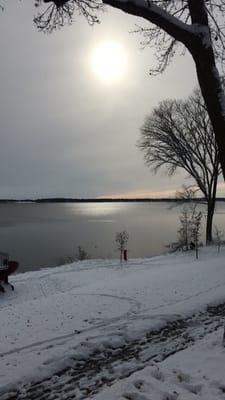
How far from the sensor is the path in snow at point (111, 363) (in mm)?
5621

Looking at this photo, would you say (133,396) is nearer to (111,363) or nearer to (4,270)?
(111,363)

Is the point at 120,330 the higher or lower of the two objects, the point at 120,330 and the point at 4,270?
the higher

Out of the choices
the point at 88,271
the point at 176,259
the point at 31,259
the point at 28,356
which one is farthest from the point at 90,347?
the point at 31,259

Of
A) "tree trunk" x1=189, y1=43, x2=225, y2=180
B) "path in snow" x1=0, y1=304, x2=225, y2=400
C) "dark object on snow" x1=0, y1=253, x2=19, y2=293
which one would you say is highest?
"tree trunk" x1=189, y1=43, x2=225, y2=180

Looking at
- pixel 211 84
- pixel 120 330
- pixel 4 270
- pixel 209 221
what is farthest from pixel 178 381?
pixel 209 221

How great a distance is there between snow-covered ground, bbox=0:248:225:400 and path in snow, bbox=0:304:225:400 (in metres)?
0.18

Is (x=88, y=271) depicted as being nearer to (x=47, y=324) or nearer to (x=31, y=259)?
(x=47, y=324)

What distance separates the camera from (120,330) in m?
8.45

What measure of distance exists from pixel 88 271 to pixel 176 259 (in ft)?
20.8

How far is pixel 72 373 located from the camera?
6328 mm

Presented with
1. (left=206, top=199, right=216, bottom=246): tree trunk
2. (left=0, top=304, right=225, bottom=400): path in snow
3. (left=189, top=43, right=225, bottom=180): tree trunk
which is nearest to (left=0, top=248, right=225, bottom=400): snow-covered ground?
(left=0, top=304, right=225, bottom=400): path in snow

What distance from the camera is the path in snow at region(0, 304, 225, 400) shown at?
5.62 m

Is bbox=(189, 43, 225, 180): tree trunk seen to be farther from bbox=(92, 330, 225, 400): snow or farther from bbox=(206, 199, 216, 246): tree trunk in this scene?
bbox=(206, 199, 216, 246): tree trunk

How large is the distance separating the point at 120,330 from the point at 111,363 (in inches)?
71.0
